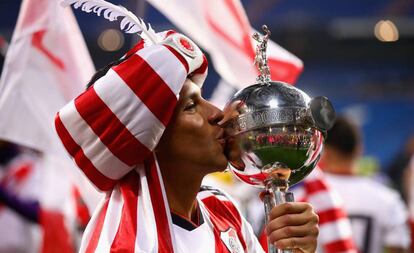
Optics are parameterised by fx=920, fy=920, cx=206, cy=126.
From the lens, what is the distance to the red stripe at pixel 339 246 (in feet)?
12.5

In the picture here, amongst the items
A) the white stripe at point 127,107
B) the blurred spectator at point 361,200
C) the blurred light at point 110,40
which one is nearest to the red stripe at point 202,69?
the white stripe at point 127,107

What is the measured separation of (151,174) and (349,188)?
232 centimetres

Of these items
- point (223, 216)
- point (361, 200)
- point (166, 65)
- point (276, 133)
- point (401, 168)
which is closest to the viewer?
point (276, 133)

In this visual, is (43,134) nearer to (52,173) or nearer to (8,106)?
(8,106)

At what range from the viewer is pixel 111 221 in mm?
2098

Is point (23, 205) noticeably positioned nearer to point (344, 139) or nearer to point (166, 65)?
point (344, 139)

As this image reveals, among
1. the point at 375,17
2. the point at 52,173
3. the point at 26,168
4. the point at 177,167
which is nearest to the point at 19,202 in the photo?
the point at 26,168

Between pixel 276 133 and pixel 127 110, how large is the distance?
0.35 m

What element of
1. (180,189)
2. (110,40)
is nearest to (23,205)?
(180,189)

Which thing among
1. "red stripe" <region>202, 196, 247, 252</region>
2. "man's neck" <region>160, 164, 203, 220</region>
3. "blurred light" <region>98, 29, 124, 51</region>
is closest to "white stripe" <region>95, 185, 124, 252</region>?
"man's neck" <region>160, 164, 203, 220</region>

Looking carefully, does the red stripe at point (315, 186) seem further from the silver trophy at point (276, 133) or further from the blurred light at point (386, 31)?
the blurred light at point (386, 31)

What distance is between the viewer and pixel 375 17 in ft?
38.9

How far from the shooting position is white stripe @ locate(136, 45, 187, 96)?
212cm

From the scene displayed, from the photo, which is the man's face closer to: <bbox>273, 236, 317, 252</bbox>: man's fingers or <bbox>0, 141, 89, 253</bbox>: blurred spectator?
<bbox>273, 236, 317, 252</bbox>: man's fingers
